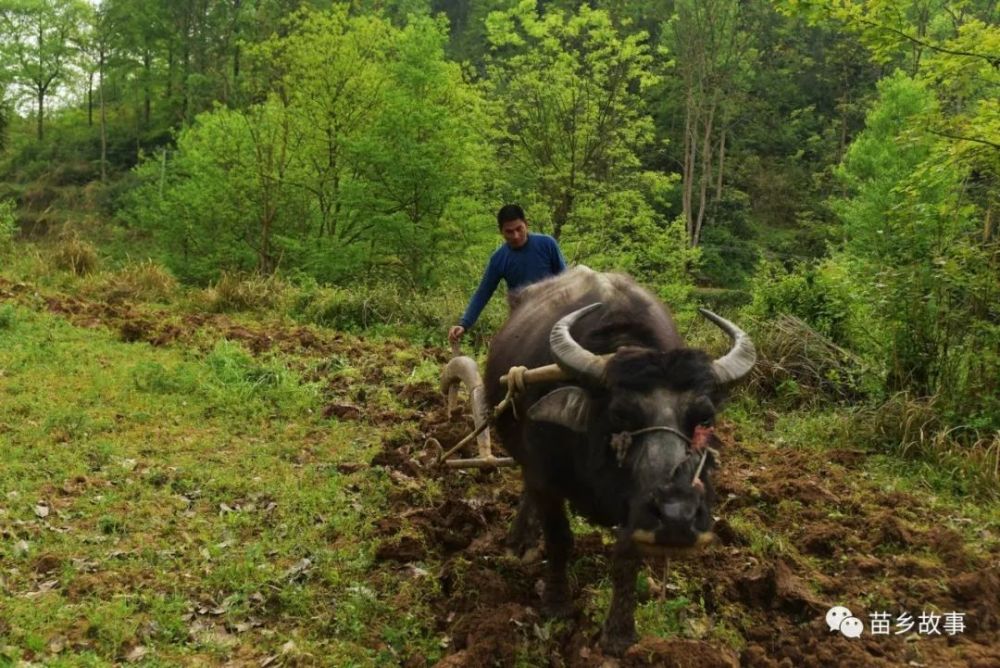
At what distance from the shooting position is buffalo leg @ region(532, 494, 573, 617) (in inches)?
175

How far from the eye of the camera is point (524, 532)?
528 centimetres

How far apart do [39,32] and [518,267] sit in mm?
48304

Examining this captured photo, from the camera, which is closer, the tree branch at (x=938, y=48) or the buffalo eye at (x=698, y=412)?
the buffalo eye at (x=698, y=412)

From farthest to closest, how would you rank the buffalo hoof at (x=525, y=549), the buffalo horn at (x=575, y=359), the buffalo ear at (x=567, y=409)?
the buffalo hoof at (x=525, y=549) → the buffalo ear at (x=567, y=409) → the buffalo horn at (x=575, y=359)

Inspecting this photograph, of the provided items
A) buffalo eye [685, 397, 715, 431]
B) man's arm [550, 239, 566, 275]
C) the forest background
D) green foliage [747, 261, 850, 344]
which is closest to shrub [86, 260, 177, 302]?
the forest background

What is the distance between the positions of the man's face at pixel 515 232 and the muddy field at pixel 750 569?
2084mm

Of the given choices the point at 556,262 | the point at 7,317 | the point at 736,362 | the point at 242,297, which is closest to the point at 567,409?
the point at 736,362

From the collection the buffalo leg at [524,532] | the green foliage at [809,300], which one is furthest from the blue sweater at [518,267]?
the green foliage at [809,300]

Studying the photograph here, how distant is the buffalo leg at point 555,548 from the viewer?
14.6ft

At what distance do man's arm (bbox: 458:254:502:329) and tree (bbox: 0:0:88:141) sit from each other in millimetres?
47008

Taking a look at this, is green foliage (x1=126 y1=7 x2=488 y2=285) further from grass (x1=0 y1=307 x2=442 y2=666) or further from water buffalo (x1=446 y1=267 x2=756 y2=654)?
water buffalo (x1=446 y1=267 x2=756 y2=654)

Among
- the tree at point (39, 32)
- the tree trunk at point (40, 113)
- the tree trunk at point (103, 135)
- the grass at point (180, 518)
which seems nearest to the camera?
the grass at point (180, 518)

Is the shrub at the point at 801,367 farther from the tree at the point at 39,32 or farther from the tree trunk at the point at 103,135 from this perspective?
the tree at the point at 39,32

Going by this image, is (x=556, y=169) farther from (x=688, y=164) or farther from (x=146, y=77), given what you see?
(x=146, y=77)
